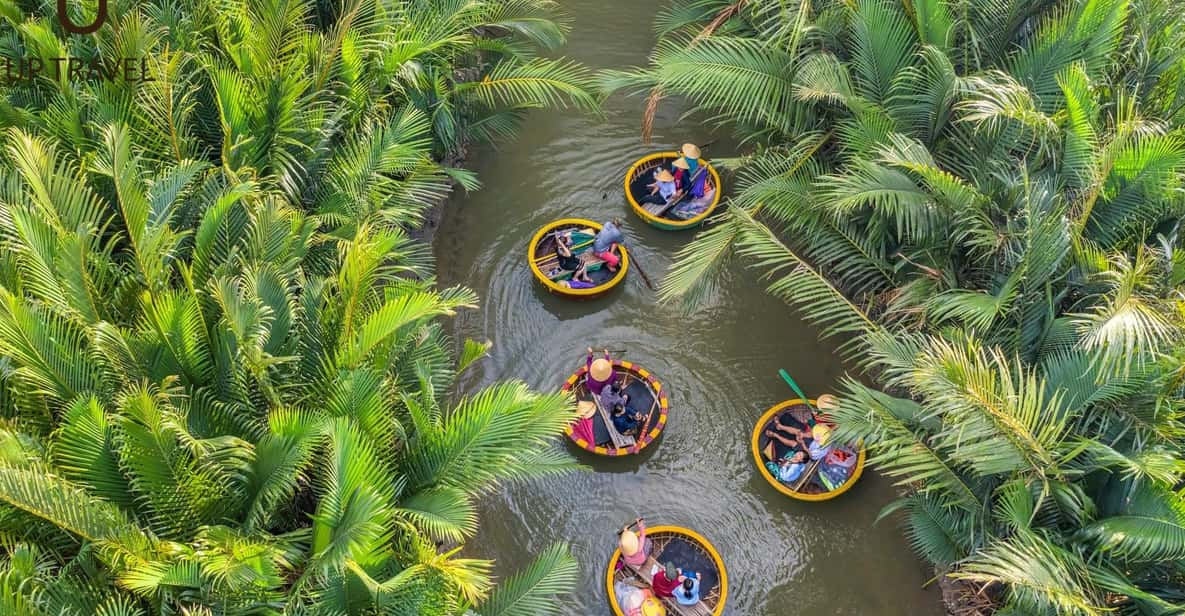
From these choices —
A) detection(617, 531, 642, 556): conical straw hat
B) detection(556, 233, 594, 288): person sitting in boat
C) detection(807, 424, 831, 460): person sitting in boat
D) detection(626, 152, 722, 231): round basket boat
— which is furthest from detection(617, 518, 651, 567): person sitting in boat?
detection(626, 152, 722, 231): round basket boat

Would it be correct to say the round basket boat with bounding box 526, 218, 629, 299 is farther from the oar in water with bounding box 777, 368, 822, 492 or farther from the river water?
the oar in water with bounding box 777, 368, 822, 492

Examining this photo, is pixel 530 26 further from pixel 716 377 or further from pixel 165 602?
pixel 165 602

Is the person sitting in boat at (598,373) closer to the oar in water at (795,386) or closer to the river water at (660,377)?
the river water at (660,377)

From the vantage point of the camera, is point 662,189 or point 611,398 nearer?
point 611,398

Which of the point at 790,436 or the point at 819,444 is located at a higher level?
the point at 819,444

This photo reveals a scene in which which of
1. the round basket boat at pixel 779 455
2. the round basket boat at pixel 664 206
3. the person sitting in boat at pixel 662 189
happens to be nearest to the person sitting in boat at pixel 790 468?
the round basket boat at pixel 779 455

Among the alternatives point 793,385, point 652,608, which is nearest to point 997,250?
point 793,385

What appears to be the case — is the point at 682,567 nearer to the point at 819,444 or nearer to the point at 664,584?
the point at 664,584
